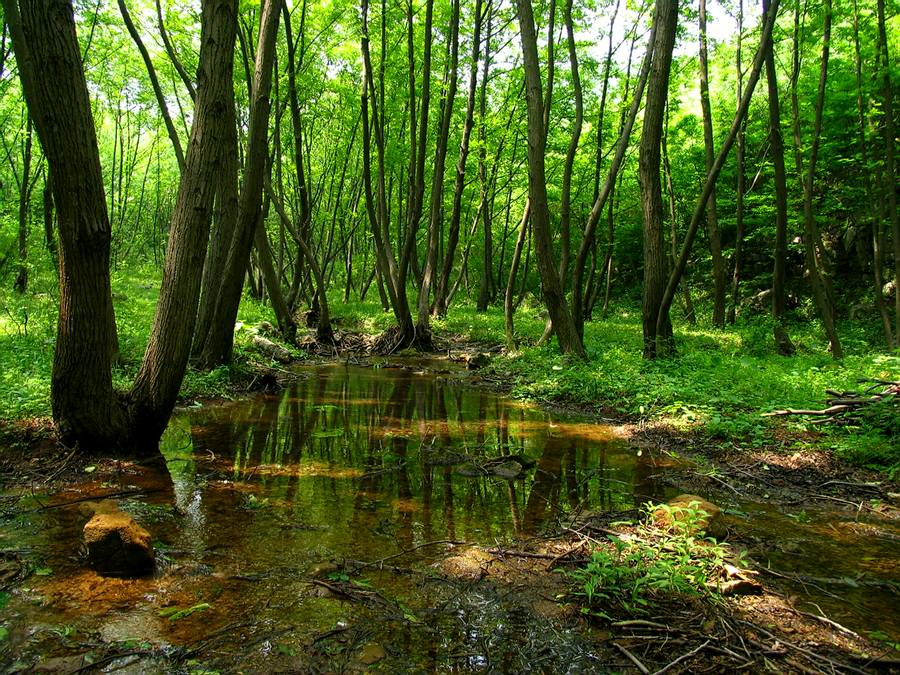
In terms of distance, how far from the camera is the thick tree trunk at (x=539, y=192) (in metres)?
10.2

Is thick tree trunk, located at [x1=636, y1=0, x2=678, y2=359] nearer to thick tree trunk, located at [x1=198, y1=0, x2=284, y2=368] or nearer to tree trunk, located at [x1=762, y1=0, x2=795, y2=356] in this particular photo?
tree trunk, located at [x1=762, y1=0, x2=795, y2=356]

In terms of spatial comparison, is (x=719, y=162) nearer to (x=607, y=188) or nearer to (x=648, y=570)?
(x=607, y=188)

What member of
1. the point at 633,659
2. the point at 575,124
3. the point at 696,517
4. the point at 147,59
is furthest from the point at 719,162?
the point at 147,59

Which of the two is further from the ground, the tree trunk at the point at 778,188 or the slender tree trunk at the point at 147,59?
the slender tree trunk at the point at 147,59

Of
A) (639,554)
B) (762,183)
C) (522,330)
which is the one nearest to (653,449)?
(639,554)

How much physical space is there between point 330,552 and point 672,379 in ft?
22.6

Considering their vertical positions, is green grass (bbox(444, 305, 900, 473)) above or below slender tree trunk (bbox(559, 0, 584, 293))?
below

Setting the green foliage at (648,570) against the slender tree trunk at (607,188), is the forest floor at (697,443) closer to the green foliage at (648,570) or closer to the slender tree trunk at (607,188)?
the green foliage at (648,570)

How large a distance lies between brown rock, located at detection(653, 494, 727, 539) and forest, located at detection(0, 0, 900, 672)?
0.09m

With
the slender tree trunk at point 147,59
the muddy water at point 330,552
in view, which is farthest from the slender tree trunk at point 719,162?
the slender tree trunk at point 147,59

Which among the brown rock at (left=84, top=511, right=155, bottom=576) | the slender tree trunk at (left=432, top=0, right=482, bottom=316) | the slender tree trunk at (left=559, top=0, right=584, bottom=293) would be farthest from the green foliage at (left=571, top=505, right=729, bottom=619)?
the slender tree trunk at (left=432, top=0, right=482, bottom=316)

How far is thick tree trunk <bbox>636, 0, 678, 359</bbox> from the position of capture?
32.0 feet

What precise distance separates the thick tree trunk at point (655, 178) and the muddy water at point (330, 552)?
460 centimetres

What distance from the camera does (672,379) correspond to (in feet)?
28.8
